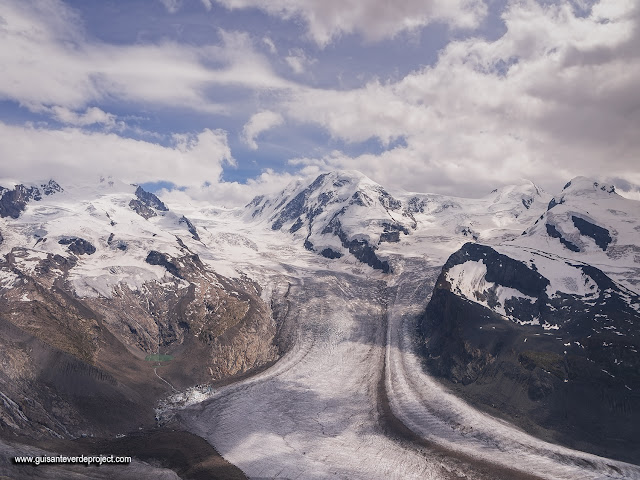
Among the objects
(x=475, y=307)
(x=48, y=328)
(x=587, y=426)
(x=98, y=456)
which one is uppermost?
(x=475, y=307)

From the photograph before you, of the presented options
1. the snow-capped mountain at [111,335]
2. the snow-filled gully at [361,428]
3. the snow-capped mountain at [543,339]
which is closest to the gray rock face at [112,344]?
the snow-capped mountain at [111,335]

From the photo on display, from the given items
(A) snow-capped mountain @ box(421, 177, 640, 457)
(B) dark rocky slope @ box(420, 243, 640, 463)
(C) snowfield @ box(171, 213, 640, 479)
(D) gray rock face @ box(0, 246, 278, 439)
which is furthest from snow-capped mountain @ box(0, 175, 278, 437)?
(A) snow-capped mountain @ box(421, 177, 640, 457)

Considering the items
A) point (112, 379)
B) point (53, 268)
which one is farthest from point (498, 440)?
point (53, 268)

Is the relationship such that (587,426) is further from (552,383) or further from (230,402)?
(230,402)

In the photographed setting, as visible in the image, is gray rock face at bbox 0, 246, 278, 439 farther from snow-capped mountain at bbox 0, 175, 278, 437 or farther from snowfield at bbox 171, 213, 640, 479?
snowfield at bbox 171, 213, 640, 479

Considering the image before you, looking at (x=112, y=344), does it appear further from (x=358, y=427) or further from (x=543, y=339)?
(x=543, y=339)
